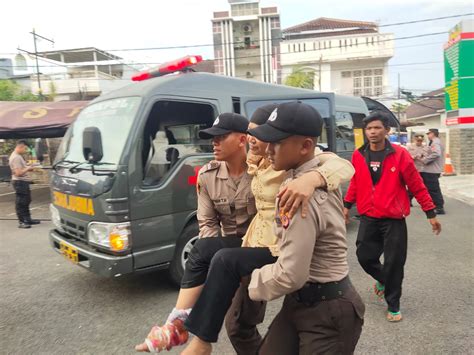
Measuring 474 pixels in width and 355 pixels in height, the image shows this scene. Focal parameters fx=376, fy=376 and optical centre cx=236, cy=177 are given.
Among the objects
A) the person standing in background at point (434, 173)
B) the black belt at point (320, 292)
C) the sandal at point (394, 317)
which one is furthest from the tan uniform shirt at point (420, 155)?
the black belt at point (320, 292)

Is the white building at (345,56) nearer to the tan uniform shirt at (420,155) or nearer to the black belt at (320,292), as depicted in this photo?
the tan uniform shirt at (420,155)

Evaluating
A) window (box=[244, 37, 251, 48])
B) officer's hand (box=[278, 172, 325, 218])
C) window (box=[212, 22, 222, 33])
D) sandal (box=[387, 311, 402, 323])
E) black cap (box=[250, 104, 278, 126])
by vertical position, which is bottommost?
sandal (box=[387, 311, 402, 323])

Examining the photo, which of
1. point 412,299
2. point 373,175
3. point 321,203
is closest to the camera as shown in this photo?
point 321,203

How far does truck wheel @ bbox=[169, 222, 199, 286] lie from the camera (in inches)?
150

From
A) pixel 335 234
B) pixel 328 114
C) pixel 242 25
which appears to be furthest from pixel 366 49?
pixel 335 234

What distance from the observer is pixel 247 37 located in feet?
188

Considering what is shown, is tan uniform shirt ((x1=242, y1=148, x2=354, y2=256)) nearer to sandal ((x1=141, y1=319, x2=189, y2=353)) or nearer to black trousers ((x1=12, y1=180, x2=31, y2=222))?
sandal ((x1=141, y1=319, x2=189, y2=353))

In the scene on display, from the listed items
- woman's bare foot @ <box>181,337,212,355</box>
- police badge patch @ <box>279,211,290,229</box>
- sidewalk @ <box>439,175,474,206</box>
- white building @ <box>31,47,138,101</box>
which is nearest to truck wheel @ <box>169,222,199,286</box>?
woman's bare foot @ <box>181,337,212,355</box>

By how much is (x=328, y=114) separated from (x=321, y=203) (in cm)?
369

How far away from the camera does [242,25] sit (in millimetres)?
57000

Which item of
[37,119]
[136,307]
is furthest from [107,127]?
[37,119]

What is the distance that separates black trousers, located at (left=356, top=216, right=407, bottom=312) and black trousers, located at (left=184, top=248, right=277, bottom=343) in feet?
5.88

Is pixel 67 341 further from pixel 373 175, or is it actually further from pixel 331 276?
pixel 373 175

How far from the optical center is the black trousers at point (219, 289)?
1.74m
